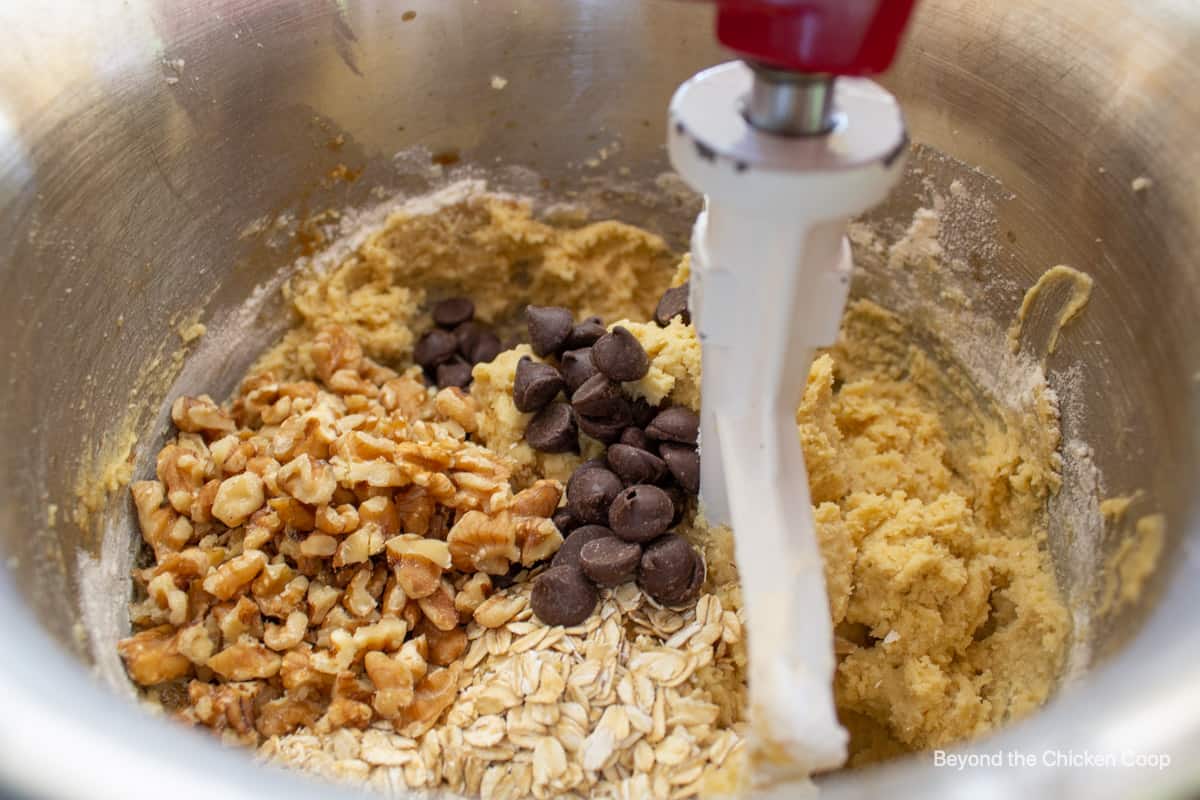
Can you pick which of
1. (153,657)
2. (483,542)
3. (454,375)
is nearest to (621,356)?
(483,542)

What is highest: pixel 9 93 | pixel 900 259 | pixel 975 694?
pixel 9 93

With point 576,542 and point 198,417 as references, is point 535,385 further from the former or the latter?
point 198,417

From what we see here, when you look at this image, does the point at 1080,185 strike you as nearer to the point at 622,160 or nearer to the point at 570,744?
the point at 622,160

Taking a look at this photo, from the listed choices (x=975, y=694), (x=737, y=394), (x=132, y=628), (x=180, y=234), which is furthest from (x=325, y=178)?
(x=975, y=694)

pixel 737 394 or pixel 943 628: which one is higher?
pixel 737 394

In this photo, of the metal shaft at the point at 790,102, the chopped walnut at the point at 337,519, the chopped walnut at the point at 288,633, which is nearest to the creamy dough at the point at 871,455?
the chopped walnut at the point at 337,519

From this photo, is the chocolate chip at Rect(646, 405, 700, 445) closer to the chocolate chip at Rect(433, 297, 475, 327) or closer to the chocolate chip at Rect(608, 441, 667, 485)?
the chocolate chip at Rect(608, 441, 667, 485)

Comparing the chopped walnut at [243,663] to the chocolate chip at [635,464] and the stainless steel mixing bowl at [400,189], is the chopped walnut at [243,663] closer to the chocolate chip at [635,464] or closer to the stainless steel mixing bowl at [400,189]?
the stainless steel mixing bowl at [400,189]
